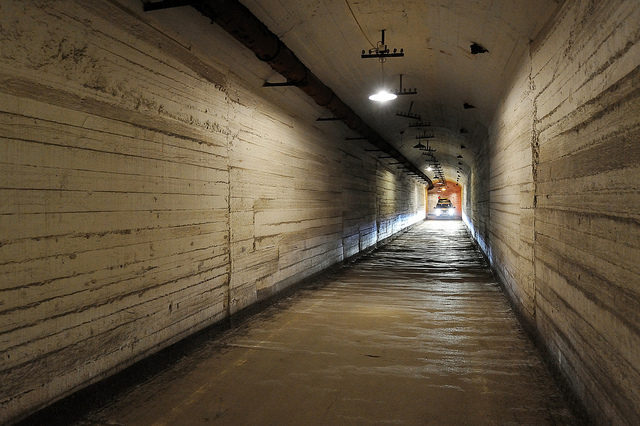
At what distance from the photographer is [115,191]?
366 centimetres

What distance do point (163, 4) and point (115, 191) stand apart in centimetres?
179

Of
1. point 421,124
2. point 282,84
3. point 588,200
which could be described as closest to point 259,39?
point 282,84

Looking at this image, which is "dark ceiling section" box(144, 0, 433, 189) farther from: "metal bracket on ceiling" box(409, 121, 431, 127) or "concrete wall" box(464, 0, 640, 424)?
"metal bracket on ceiling" box(409, 121, 431, 127)

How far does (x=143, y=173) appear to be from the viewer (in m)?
4.02

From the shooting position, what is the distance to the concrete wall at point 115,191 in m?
2.84

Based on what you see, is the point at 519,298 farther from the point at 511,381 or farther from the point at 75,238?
the point at 75,238

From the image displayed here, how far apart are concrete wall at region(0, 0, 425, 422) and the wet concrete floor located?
51 centimetres

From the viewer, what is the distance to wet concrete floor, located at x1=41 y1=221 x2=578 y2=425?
3299 millimetres

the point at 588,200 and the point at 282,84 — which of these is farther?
the point at 282,84

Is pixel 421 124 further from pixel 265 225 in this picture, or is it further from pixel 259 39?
pixel 259 39

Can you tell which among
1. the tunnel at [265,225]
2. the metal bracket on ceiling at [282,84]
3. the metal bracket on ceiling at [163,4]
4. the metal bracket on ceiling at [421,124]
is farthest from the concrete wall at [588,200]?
the metal bracket on ceiling at [421,124]

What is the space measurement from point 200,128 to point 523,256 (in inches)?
174

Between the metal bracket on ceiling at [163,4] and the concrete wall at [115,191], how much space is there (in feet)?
0.37

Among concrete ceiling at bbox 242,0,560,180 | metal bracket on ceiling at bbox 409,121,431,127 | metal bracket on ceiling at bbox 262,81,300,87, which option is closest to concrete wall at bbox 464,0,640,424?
concrete ceiling at bbox 242,0,560,180
